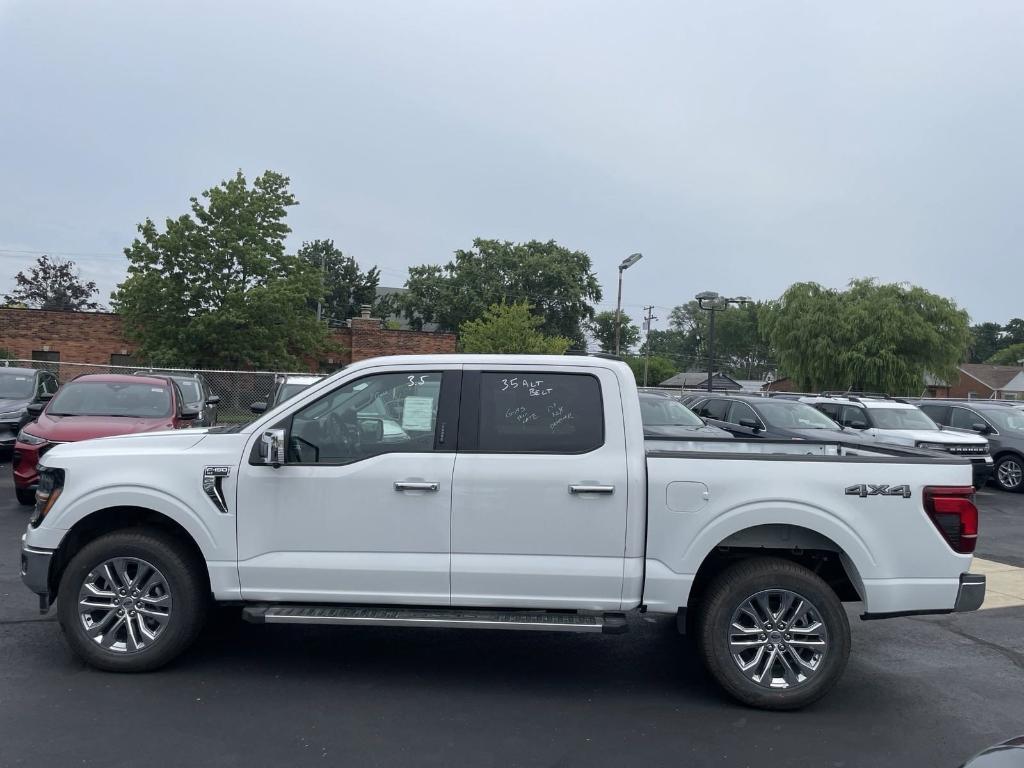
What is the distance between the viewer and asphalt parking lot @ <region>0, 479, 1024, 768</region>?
4254 millimetres

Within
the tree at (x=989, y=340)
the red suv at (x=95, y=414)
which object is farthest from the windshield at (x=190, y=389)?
the tree at (x=989, y=340)

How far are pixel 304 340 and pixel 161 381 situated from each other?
66.6 feet

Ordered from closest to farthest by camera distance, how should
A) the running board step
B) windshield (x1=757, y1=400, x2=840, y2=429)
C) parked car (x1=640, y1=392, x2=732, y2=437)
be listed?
the running board step < parked car (x1=640, y1=392, x2=732, y2=437) < windshield (x1=757, y1=400, x2=840, y2=429)

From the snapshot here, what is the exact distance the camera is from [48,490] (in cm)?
527

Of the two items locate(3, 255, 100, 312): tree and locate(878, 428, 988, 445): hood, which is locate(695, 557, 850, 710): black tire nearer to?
locate(878, 428, 988, 445): hood

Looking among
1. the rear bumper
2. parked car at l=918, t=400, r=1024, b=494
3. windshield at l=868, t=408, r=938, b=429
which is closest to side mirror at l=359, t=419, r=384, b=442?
the rear bumper

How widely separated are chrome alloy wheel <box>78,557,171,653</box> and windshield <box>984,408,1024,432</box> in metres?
16.8

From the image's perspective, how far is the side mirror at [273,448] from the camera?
4.93 m

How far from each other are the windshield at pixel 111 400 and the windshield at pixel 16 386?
10.6 ft

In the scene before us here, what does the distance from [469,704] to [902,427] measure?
13.7 metres

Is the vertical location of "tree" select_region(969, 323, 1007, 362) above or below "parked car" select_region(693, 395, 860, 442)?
above

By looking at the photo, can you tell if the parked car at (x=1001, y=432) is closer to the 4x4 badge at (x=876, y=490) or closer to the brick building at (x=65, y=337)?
the 4x4 badge at (x=876, y=490)

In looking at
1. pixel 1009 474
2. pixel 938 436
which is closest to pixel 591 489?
pixel 938 436

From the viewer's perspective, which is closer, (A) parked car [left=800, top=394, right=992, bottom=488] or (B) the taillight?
(B) the taillight
